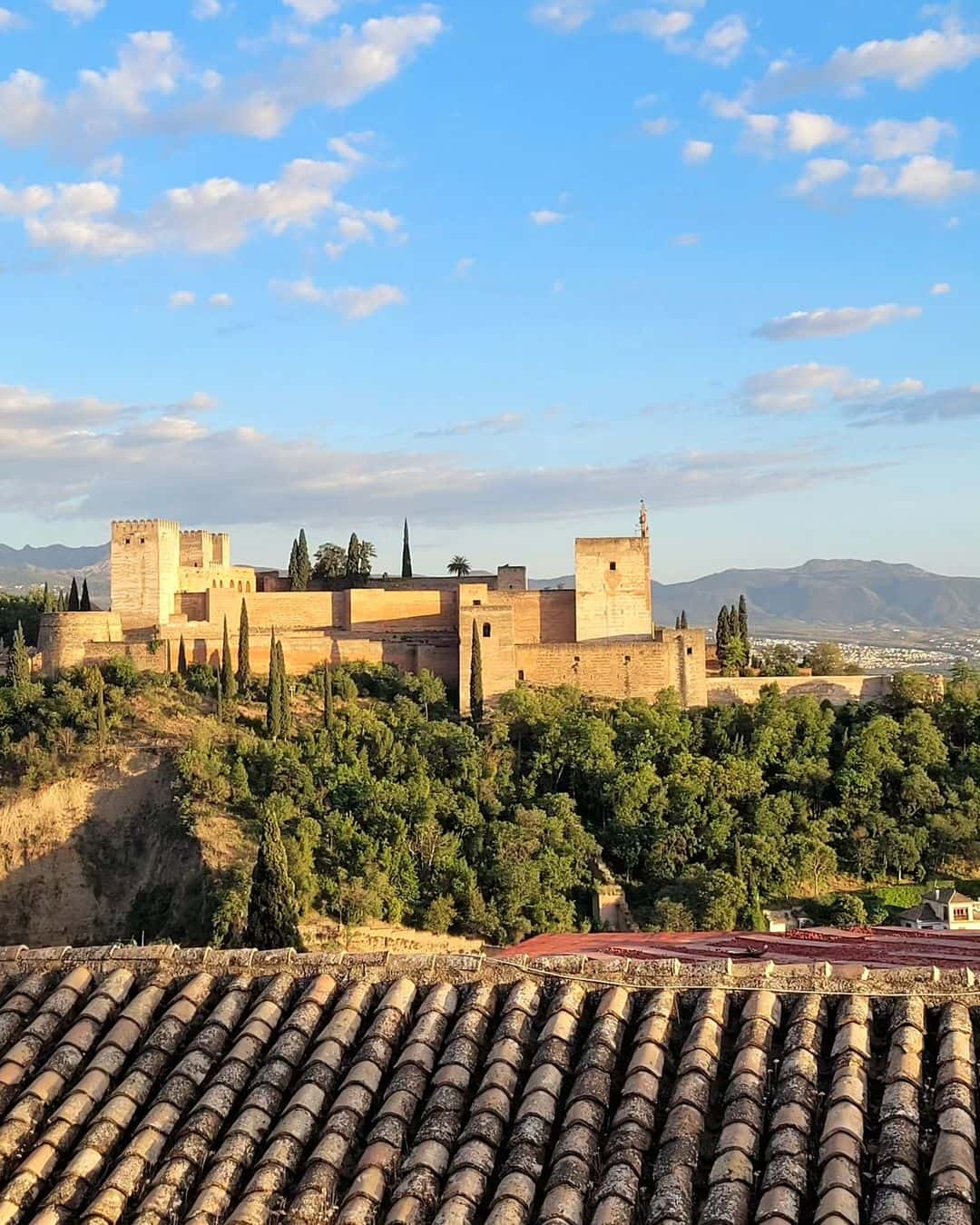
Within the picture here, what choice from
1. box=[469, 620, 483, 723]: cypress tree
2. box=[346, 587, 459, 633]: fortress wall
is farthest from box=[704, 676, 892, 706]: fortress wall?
box=[346, 587, 459, 633]: fortress wall

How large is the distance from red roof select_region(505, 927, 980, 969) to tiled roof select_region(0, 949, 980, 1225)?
179 inches

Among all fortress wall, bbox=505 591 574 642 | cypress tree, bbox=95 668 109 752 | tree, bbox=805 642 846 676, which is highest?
fortress wall, bbox=505 591 574 642

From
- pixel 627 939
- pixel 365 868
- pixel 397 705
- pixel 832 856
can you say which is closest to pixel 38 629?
pixel 397 705

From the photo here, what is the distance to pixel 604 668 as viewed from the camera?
34156mm

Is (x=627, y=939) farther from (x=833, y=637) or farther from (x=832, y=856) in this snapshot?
(x=833, y=637)

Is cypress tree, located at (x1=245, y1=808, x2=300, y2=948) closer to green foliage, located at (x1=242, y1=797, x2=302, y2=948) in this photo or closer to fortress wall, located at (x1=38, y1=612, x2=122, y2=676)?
green foliage, located at (x1=242, y1=797, x2=302, y2=948)

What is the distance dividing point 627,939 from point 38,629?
23294mm

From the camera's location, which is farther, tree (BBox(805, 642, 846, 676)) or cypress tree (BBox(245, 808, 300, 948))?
tree (BBox(805, 642, 846, 676))

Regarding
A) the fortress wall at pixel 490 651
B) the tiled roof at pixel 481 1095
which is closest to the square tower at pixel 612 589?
the fortress wall at pixel 490 651

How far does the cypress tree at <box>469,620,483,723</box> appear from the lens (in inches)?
1321

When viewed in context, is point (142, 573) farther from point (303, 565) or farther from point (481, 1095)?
point (481, 1095)

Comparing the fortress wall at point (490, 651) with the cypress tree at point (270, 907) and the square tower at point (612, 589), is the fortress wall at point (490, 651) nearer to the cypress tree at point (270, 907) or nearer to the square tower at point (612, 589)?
the square tower at point (612, 589)

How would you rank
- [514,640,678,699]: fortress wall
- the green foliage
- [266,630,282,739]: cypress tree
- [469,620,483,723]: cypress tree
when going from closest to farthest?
the green foliage → [266,630,282,739]: cypress tree → [469,620,483,723]: cypress tree → [514,640,678,699]: fortress wall

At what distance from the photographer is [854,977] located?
5.92 m
